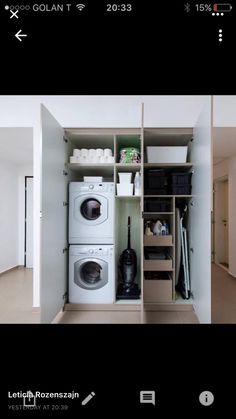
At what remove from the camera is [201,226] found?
1725mm

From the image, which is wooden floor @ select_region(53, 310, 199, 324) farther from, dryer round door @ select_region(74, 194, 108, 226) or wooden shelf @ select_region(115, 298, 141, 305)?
dryer round door @ select_region(74, 194, 108, 226)

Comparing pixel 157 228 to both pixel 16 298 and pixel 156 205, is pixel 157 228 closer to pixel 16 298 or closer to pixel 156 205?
pixel 156 205

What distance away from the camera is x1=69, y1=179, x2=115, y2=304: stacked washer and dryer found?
2.23 m

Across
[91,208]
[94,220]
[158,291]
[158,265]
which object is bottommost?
[158,291]

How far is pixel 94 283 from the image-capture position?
2.25m

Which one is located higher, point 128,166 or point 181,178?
point 128,166

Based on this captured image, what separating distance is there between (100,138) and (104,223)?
91 cm

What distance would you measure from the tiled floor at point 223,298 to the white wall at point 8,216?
11.8ft

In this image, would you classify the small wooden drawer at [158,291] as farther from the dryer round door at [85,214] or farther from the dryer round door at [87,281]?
the dryer round door at [85,214]

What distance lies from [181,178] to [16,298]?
7.99 ft

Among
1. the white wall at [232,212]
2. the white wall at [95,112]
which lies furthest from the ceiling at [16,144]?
the white wall at [232,212]
